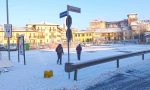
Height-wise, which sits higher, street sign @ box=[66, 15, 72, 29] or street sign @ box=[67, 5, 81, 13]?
street sign @ box=[67, 5, 81, 13]

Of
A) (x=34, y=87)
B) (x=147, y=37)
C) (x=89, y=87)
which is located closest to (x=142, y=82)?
(x=89, y=87)

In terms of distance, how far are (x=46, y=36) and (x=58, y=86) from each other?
442ft

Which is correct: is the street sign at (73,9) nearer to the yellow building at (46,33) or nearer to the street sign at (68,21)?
the street sign at (68,21)

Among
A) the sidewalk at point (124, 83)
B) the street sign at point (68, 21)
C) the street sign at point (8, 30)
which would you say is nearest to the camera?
the sidewalk at point (124, 83)

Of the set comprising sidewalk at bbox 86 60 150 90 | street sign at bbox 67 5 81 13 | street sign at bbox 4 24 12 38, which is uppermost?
street sign at bbox 67 5 81 13

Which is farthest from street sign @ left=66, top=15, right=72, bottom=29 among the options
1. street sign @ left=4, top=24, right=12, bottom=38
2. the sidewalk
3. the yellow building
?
the yellow building

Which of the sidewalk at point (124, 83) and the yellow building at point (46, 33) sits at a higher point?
the yellow building at point (46, 33)

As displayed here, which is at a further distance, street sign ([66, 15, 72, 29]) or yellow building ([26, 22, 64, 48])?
yellow building ([26, 22, 64, 48])

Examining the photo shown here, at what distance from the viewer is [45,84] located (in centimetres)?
1364

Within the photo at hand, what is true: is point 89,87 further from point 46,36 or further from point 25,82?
point 46,36

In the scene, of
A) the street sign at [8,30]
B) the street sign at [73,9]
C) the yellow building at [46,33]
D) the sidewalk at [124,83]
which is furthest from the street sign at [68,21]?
the yellow building at [46,33]

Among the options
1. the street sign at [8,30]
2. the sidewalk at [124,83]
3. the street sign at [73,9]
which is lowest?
the sidewalk at [124,83]

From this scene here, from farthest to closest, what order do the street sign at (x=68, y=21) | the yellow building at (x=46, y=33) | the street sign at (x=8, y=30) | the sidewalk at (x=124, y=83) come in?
the yellow building at (x=46, y=33)
the street sign at (x=8, y=30)
the street sign at (x=68, y=21)
the sidewalk at (x=124, y=83)

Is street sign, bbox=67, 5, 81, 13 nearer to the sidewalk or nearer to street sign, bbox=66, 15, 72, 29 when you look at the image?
street sign, bbox=66, 15, 72, 29
